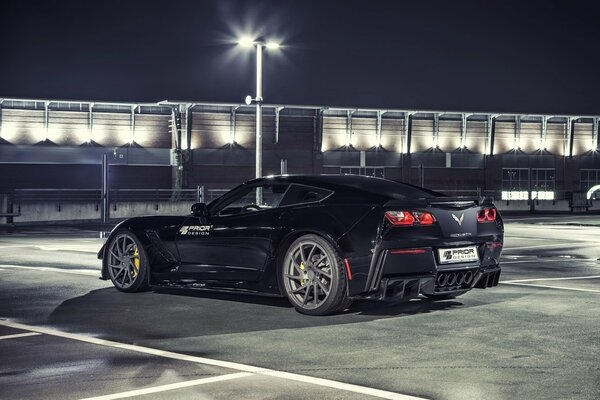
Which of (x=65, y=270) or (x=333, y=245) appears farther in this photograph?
(x=65, y=270)

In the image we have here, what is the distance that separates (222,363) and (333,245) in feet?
7.94

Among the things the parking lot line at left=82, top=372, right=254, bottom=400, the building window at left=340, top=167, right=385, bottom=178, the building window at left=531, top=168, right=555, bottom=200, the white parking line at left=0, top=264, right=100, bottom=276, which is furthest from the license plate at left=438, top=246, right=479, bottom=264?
the building window at left=531, top=168, right=555, bottom=200

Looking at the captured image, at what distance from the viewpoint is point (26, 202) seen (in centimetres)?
3516

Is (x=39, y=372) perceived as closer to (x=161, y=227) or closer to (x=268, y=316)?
(x=268, y=316)

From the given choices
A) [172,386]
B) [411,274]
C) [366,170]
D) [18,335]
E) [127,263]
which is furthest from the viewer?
[366,170]

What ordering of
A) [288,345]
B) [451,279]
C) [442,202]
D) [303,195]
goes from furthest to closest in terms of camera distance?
[303,195] → [442,202] → [451,279] → [288,345]

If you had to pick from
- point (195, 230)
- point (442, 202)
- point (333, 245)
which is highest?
point (442, 202)

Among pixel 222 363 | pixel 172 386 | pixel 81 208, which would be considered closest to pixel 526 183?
pixel 81 208

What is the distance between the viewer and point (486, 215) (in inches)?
370

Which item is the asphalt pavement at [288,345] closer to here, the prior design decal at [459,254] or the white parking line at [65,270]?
the prior design decal at [459,254]

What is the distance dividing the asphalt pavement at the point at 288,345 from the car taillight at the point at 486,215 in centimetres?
91

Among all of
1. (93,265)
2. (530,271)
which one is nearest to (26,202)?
(93,265)

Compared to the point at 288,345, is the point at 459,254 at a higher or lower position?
higher

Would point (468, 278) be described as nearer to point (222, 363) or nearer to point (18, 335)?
point (222, 363)
